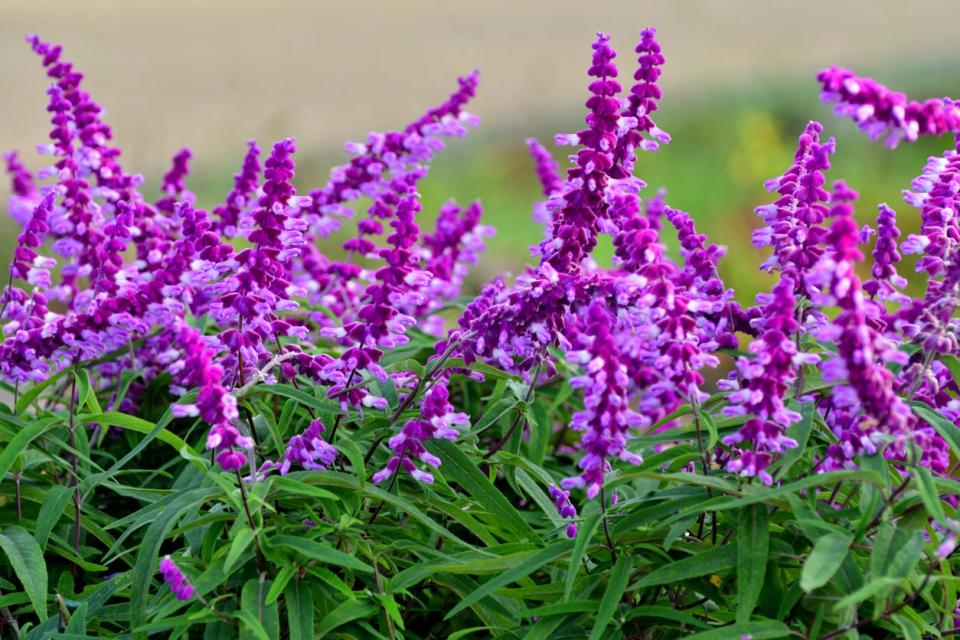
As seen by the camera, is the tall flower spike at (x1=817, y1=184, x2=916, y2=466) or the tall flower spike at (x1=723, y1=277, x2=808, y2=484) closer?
the tall flower spike at (x1=817, y1=184, x2=916, y2=466)

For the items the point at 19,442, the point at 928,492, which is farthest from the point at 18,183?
the point at 928,492

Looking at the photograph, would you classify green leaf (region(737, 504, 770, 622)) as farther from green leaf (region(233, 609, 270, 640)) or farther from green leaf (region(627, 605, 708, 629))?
green leaf (region(233, 609, 270, 640))

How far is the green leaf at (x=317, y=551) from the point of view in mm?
2809

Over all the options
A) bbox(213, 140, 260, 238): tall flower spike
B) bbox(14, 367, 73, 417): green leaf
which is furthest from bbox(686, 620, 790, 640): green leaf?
bbox(213, 140, 260, 238): tall flower spike

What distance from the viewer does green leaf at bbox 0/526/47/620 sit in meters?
3.14

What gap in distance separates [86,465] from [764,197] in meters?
12.4

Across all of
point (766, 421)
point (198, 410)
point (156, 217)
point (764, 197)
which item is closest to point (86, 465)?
point (156, 217)

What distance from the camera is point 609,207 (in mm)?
3191

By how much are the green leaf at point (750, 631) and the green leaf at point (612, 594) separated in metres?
0.19

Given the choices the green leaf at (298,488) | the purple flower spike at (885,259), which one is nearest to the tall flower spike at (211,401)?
the green leaf at (298,488)

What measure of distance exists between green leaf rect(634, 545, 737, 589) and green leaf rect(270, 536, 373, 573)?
665 mm

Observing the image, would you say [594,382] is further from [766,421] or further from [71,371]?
[71,371]

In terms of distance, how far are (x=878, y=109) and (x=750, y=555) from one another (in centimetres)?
102

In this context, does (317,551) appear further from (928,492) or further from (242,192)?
(242,192)
